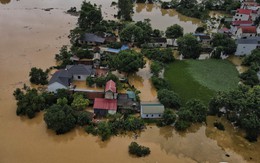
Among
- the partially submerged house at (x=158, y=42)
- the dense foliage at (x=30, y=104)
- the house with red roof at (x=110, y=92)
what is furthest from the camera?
the partially submerged house at (x=158, y=42)

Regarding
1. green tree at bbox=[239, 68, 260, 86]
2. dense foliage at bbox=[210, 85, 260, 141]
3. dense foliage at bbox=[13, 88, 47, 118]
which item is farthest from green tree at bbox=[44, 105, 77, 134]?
green tree at bbox=[239, 68, 260, 86]

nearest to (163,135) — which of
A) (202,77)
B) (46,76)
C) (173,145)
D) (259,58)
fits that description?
(173,145)

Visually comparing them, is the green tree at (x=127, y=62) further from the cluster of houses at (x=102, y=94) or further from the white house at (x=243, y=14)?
the white house at (x=243, y=14)

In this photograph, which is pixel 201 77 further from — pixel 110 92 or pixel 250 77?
pixel 110 92

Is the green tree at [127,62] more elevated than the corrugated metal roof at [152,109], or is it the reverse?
the green tree at [127,62]

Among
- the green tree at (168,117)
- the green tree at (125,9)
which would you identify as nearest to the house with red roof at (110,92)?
the green tree at (168,117)

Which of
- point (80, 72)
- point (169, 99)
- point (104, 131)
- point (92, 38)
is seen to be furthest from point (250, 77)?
point (92, 38)

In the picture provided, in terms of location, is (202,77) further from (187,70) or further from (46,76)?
(46,76)
